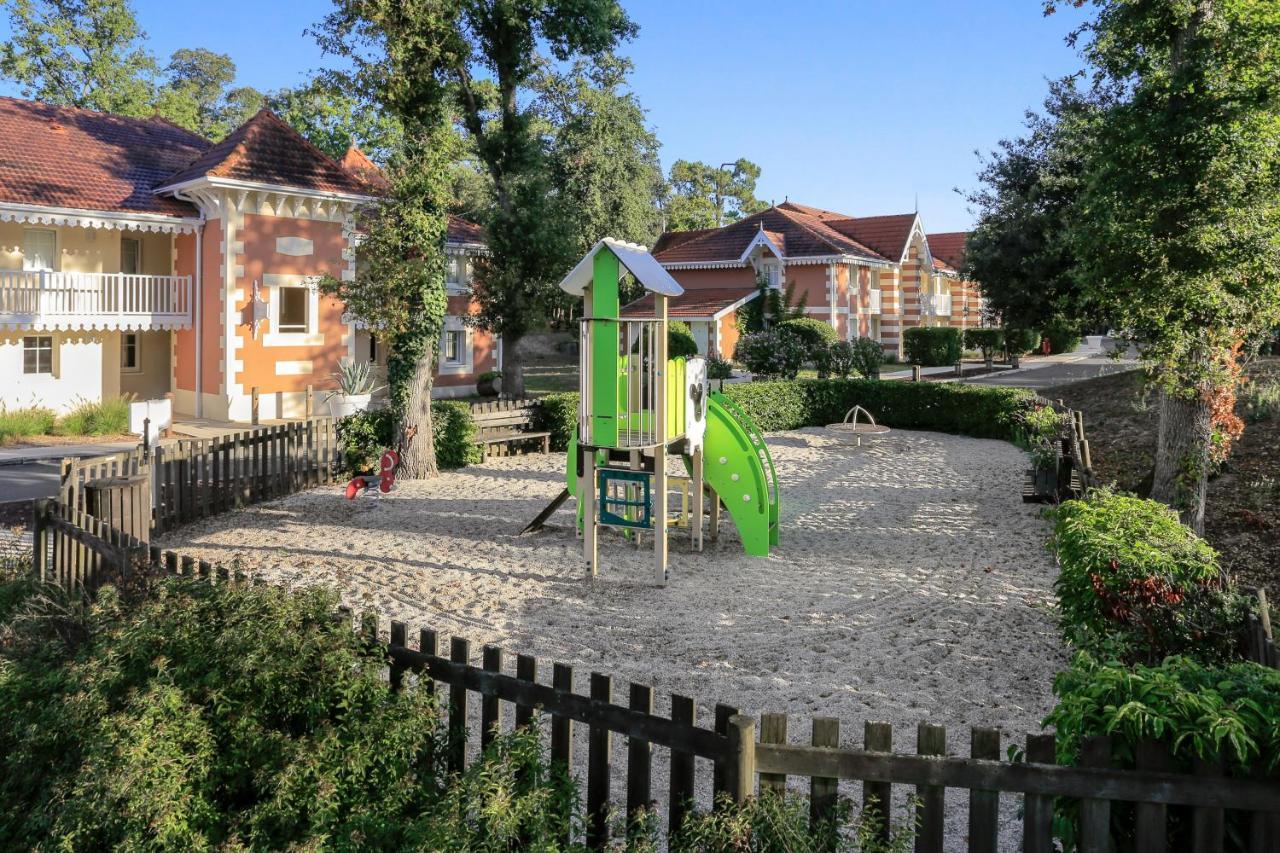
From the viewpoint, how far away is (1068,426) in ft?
52.8

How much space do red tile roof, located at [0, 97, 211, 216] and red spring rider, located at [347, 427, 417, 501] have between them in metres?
11.3

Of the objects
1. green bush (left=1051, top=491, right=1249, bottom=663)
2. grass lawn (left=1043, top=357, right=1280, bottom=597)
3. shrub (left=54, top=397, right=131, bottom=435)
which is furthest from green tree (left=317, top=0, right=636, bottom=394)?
green bush (left=1051, top=491, right=1249, bottom=663)

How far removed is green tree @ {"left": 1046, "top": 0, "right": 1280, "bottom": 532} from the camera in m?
10.6

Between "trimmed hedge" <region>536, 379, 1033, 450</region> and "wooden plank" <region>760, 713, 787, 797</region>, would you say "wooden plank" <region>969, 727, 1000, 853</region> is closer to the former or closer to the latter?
"wooden plank" <region>760, 713, 787, 797</region>

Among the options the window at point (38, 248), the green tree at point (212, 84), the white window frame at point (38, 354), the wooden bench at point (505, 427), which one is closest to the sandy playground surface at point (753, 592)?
the wooden bench at point (505, 427)

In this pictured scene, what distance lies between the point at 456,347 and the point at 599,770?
27.5 metres

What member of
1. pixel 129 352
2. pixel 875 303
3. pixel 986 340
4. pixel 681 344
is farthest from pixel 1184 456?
pixel 986 340

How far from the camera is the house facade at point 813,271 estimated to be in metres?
43.0

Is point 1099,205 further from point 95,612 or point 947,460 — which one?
point 95,612

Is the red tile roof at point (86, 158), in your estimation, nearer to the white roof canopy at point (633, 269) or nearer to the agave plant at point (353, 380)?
the agave plant at point (353, 380)

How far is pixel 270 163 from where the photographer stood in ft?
77.5

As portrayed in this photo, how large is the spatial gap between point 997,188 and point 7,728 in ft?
102

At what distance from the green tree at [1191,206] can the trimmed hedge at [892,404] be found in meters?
9.36

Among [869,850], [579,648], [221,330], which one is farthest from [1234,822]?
[221,330]
